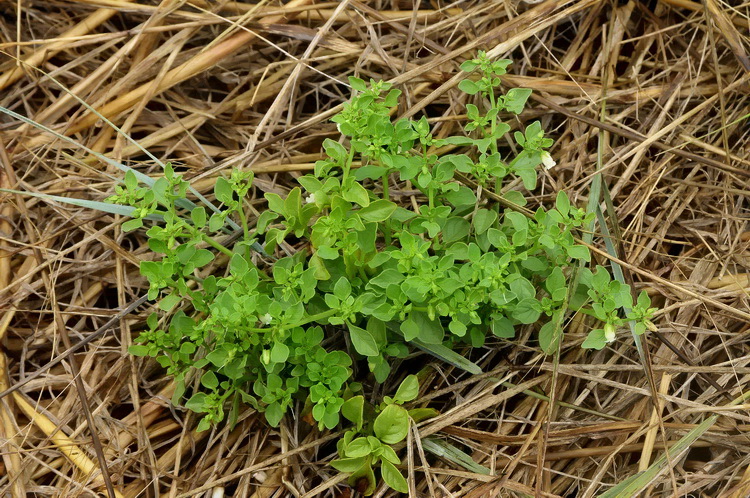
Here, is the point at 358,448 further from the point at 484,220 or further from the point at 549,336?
the point at 484,220

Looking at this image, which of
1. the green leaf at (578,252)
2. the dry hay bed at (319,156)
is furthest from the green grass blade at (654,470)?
the green leaf at (578,252)

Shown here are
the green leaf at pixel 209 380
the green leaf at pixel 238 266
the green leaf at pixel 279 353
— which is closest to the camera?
the green leaf at pixel 279 353

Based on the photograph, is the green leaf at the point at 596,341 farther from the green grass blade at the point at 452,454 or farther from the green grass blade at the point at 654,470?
the green grass blade at the point at 452,454

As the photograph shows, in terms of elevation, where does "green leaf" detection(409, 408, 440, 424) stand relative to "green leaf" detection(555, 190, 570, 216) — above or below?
below

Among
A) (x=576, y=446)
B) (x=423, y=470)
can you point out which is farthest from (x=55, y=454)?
(x=576, y=446)

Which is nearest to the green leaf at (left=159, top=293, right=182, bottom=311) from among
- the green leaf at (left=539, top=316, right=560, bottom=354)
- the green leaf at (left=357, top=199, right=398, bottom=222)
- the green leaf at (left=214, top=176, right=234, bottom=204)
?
the green leaf at (left=214, top=176, right=234, bottom=204)

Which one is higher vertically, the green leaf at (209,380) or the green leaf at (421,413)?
the green leaf at (209,380)

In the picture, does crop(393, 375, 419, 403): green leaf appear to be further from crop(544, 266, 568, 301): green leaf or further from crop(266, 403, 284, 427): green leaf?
crop(544, 266, 568, 301): green leaf
